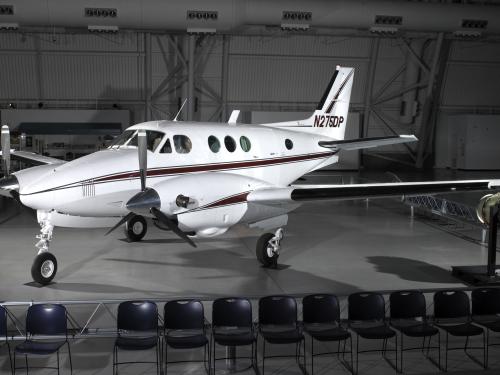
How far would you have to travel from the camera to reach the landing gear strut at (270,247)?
12.6m

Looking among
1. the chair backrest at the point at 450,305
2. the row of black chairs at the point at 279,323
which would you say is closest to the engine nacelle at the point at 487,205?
the row of black chairs at the point at 279,323

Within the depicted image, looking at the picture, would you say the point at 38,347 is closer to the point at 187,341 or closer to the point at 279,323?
the point at 187,341

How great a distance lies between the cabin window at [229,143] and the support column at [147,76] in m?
18.7

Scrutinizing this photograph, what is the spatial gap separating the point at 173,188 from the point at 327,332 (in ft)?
14.0

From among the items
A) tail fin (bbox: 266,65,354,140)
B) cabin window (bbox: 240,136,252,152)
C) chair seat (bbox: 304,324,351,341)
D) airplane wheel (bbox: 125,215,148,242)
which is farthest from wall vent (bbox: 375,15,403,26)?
chair seat (bbox: 304,324,351,341)

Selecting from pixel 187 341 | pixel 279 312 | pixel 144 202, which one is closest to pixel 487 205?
pixel 279 312

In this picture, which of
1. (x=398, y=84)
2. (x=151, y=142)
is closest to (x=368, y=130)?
(x=398, y=84)

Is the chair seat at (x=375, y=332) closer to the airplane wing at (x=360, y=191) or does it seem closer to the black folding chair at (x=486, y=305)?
the black folding chair at (x=486, y=305)

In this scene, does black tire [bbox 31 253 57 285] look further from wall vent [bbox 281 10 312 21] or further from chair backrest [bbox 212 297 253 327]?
wall vent [bbox 281 10 312 21]

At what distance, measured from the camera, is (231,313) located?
8062mm

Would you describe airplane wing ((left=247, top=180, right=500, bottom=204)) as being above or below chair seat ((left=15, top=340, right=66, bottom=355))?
above

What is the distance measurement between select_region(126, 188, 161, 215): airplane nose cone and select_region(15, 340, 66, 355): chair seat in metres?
3.08

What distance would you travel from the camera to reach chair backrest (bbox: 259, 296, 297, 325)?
817cm

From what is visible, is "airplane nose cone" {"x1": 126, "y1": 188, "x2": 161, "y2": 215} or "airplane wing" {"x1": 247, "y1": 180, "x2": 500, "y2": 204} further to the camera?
"airplane wing" {"x1": 247, "y1": 180, "x2": 500, "y2": 204}
